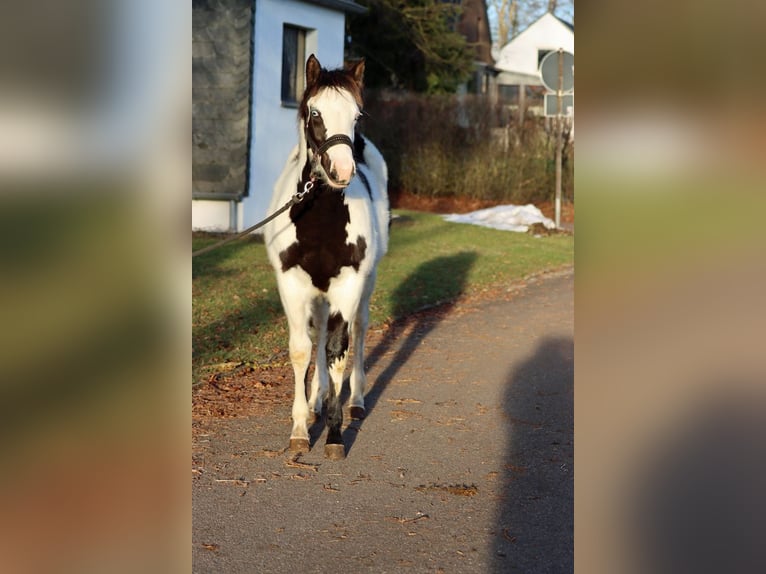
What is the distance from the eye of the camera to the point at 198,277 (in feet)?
39.1

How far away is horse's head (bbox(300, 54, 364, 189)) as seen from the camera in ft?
17.4

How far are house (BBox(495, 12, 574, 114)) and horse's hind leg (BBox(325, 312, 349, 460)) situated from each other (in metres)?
47.1

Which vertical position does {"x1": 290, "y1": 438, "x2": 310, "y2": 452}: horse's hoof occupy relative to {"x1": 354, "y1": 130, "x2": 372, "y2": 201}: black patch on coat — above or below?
below

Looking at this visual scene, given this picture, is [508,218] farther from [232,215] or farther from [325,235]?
[325,235]

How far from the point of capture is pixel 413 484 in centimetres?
537

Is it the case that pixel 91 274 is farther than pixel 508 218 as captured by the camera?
No

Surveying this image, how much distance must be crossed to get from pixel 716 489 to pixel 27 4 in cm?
129

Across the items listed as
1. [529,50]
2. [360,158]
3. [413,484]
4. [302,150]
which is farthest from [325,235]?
[529,50]

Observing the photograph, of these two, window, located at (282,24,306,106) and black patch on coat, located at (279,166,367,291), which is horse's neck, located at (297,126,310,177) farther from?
window, located at (282,24,306,106)

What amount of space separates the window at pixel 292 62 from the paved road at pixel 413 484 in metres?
11.6

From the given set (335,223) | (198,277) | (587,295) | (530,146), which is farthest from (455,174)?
(587,295)

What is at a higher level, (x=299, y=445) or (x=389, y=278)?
(x=389, y=278)

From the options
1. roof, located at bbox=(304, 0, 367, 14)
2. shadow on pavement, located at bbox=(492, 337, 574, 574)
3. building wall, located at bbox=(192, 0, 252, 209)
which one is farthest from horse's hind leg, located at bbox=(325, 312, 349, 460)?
roof, located at bbox=(304, 0, 367, 14)

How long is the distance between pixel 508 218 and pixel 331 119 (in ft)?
56.3
